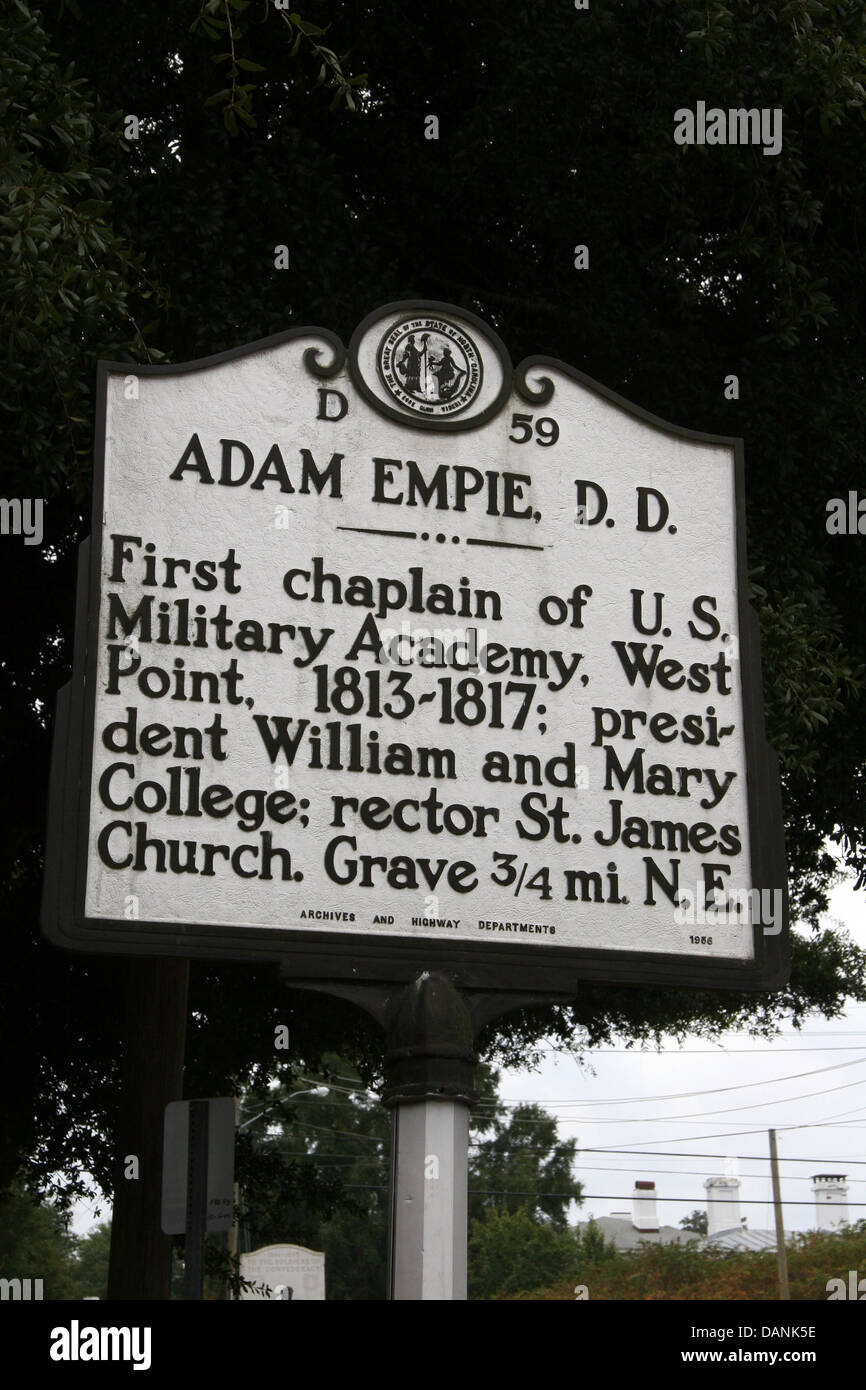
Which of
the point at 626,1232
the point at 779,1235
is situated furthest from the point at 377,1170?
the point at 779,1235

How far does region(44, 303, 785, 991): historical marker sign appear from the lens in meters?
6.62

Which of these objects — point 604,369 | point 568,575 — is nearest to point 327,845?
point 568,575

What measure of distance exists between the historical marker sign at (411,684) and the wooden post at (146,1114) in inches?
285

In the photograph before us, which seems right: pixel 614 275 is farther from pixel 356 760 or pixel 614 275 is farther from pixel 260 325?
pixel 356 760

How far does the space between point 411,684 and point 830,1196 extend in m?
50.8

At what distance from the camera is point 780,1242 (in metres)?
42.8

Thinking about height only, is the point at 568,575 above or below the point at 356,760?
above

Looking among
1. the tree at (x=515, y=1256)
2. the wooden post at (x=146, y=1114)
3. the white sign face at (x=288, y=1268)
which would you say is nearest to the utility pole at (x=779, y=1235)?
the tree at (x=515, y=1256)

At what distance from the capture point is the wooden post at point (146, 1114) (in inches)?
534

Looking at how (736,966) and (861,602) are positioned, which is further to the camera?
(861,602)

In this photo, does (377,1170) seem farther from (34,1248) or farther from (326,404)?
(326,404)

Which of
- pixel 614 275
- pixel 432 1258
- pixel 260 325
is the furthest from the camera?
pixel 614 275

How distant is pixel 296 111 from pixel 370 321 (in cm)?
626

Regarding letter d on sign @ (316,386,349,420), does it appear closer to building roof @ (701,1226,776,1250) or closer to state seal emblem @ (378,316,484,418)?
state seal emblem @ (378,316,484,418)
